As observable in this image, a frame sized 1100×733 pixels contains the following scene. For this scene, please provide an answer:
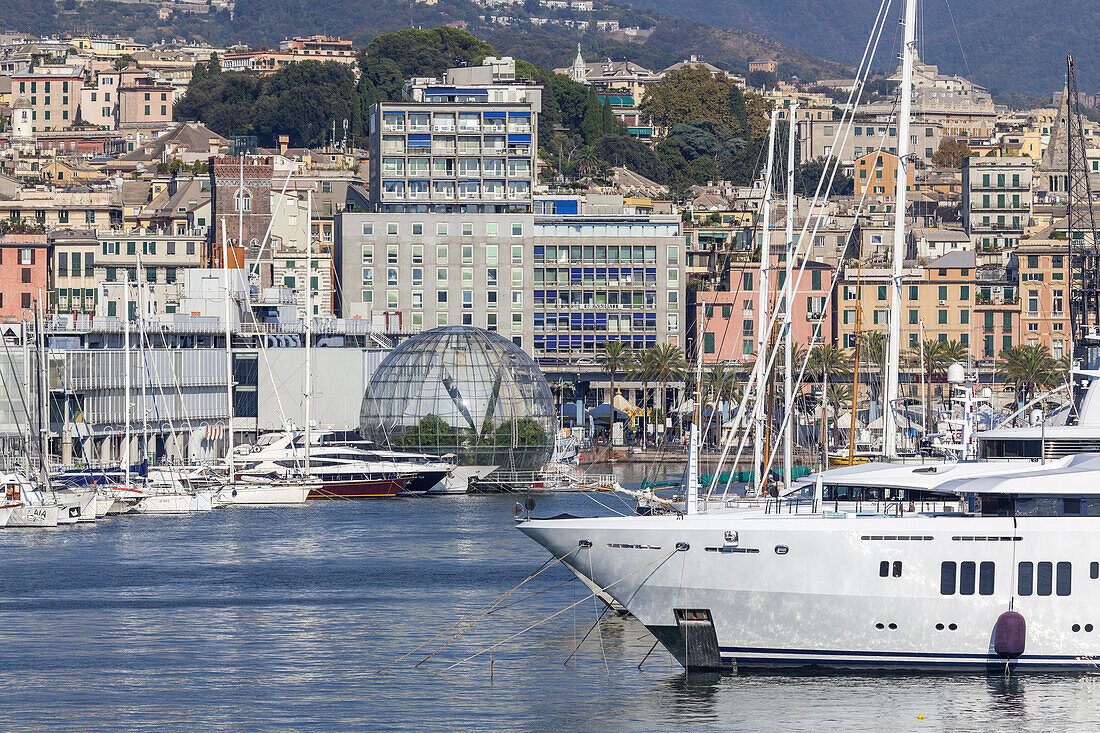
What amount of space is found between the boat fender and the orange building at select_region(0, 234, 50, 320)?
14787cm

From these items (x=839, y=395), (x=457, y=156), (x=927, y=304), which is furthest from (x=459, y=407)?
(x=457, y=156)

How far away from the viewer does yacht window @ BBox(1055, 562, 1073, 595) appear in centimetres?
4941

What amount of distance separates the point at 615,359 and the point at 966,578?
124297mm

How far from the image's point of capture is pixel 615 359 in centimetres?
17350

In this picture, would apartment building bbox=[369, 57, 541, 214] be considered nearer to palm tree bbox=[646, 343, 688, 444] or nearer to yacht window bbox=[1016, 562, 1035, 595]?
palm tree bbox=[646, 343, 688, 444]

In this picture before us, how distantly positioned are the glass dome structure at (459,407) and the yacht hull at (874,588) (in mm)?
82478

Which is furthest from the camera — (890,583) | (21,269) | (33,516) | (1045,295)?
(21,269)

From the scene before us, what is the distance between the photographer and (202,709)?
49188 millimetres

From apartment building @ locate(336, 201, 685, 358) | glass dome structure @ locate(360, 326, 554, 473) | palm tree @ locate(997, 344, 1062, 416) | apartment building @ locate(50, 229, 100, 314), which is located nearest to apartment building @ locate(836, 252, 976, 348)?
palm tree @ locate(997, 344, 1062, 416)

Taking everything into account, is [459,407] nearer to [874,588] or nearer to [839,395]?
[839,395]

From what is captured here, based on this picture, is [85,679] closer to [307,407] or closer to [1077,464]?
[1077,464]

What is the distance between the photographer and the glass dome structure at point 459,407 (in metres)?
132

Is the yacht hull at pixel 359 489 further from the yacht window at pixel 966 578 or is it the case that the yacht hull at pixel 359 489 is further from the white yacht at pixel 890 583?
the yacht window at pixel 966 578

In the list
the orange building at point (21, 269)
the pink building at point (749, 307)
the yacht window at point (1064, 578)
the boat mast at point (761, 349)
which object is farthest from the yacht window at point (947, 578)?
the orange building at point (21, 269)
